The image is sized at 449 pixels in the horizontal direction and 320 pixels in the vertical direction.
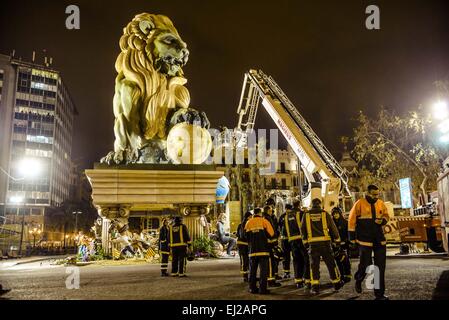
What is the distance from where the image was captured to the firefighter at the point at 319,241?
8.50m

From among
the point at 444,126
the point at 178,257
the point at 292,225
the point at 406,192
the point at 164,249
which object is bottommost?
the point at 178,257

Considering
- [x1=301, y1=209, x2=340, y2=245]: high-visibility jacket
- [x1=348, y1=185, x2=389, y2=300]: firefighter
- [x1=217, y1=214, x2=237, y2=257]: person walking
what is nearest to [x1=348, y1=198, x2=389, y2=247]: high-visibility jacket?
[x1=348, y1=185, x2=389, y2=300]: firefighter

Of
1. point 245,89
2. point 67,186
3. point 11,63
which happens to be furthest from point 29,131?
point 245,89

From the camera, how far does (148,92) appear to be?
812 inches

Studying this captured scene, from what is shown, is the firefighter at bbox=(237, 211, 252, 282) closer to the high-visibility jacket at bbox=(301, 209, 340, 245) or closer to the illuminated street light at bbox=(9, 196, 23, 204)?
the high-visibility jacket at bbox=(301, 209, 340, 245)

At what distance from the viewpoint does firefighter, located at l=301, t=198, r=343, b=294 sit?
8.50 meters

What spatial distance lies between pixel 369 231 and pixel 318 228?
1.16 metres

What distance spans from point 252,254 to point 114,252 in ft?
38.0

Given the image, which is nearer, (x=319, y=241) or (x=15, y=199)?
(x=319, y=241)

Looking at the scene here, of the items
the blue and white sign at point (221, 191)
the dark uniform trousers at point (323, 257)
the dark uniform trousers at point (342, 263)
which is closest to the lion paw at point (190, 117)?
the blue and white sign at point (221, 191)

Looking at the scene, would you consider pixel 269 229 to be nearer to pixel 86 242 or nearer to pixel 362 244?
pixel 362 244

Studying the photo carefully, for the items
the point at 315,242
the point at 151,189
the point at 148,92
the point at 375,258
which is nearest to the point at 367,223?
the point at 375,258

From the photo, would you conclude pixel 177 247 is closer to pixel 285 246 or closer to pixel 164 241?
pixel 164 241

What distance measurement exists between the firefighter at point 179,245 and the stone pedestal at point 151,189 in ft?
20.6
